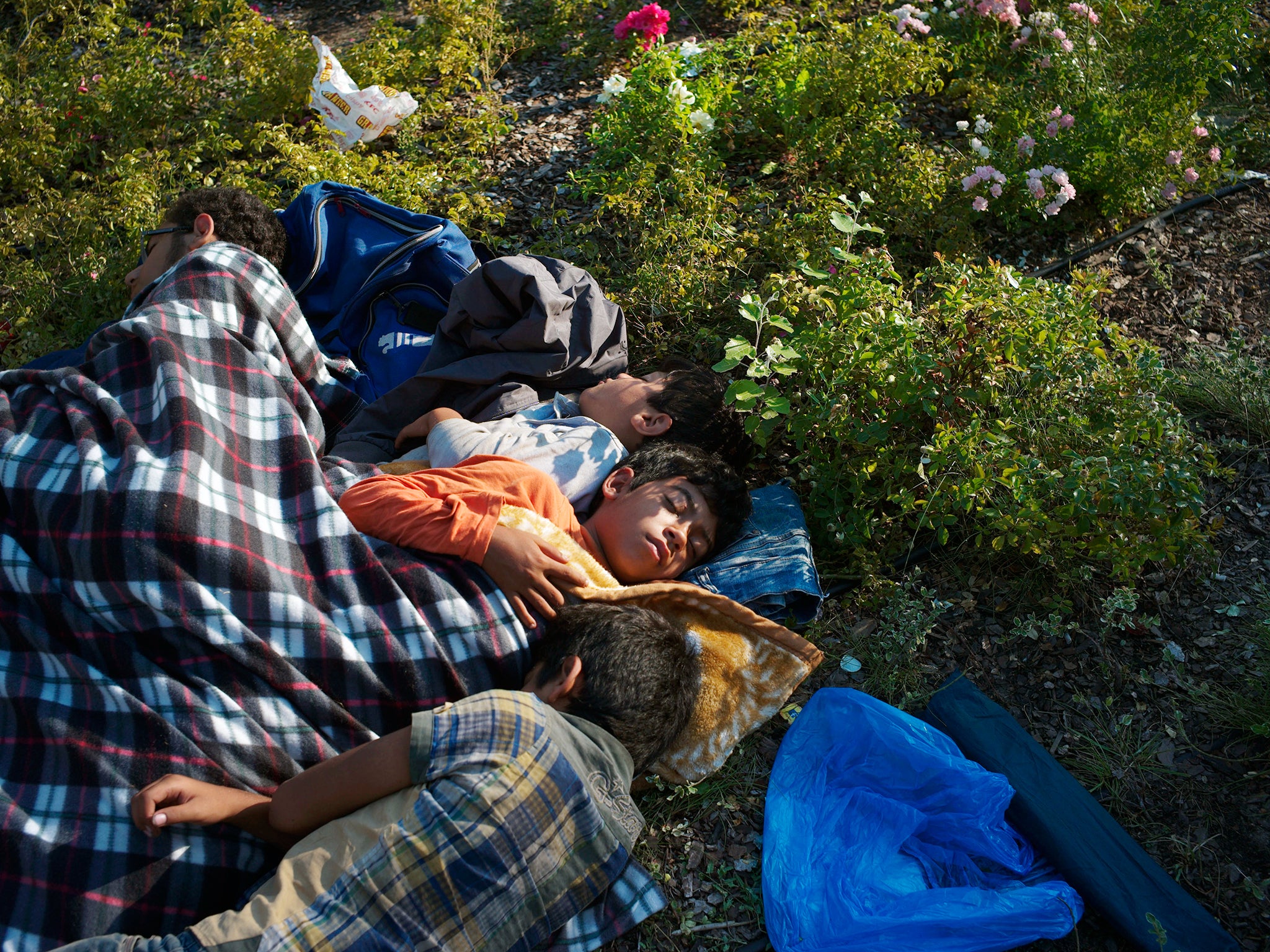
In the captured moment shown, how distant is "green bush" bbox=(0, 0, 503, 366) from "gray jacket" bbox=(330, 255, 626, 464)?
98cm

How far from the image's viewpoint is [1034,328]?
2846 millimetres

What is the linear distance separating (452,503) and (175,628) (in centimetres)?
76

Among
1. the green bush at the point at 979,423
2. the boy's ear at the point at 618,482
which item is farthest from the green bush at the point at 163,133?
the green bush at the point at 979,423

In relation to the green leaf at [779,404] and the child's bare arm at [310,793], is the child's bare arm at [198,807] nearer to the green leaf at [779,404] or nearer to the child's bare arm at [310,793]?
the child's bare arm at [310,793]

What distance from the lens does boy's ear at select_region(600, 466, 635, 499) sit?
9.33 feet

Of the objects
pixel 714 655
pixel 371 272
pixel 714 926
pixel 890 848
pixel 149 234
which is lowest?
pixel 714 926

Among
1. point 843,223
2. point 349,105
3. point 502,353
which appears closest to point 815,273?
point 843,223

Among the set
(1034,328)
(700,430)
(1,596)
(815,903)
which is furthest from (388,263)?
(815,903)

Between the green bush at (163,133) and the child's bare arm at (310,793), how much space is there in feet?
8.81

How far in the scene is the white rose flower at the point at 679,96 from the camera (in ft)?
13.8

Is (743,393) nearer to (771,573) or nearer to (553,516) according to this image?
(771,573)

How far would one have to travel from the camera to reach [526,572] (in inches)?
94.3

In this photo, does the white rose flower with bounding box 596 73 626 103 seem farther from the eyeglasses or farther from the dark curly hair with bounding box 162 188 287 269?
the eyeglasses

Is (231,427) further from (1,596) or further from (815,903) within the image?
(815,903)
